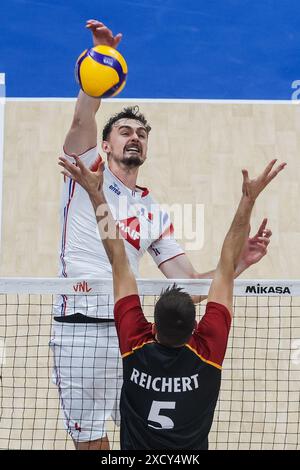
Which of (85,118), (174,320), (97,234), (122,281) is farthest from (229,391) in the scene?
(174,320)

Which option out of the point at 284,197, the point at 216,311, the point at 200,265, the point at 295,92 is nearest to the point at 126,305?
the point at 216,311

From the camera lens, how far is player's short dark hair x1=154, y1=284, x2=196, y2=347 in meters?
4.20

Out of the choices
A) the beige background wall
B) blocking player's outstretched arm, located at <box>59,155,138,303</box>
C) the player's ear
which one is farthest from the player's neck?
the beige background wall

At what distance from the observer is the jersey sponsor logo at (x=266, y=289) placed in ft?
19.9

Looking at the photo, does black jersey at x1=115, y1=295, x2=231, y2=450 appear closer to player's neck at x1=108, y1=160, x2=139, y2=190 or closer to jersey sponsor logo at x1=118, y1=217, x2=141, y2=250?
jersey sponsor logo at x1=118, y1=217, x2=141, y2=250

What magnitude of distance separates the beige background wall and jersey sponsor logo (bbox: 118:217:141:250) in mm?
5928

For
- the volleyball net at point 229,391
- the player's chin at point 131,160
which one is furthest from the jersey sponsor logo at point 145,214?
the volleyball net at point 229,391

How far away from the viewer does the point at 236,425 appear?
1117cm

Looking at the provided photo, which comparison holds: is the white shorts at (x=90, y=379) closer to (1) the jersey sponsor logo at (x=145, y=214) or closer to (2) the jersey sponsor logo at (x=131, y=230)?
(2) the jersey sponsor logo at (x=131, y=230)

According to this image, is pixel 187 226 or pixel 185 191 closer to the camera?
pixel 185 191

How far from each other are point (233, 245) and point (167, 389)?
3.78ft

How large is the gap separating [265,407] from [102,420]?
5.07 meters
